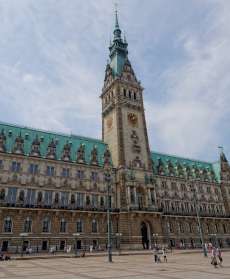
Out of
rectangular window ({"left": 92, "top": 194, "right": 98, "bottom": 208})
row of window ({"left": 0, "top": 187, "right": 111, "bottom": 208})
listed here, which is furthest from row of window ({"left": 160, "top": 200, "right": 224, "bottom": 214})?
row of window ({"left": 0, "top": 187, "right": 111, "bottom": 208})

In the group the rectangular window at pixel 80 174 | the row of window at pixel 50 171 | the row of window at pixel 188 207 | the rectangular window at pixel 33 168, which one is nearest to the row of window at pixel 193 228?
the row of window at pixel 188 207

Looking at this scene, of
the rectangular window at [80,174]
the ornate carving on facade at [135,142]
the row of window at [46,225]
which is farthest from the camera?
the ornate carving on facade at [135,142]

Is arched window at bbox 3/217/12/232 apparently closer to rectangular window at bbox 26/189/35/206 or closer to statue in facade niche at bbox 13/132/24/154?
rectangular window at bbox 26/189/35/206

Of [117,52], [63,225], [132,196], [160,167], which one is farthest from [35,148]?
[117,52]

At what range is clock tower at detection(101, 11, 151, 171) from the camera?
73.3 metres

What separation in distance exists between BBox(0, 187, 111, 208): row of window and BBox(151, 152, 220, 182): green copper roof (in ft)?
83.7

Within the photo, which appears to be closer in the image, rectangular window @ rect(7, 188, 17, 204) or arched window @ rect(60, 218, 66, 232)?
rectangular window @ rect(7, 188, 17, 204)

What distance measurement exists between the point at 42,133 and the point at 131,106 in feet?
93.0

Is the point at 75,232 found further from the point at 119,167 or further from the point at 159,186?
the point at 159,186

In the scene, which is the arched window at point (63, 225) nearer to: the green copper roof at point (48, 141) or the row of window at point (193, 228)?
the green copper roof at point (48, 141)

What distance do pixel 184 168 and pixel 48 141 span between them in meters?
49.2

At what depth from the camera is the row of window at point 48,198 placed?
5538 cm

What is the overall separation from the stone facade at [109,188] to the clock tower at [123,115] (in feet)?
0.96

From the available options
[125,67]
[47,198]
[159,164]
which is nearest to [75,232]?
[47,198]
